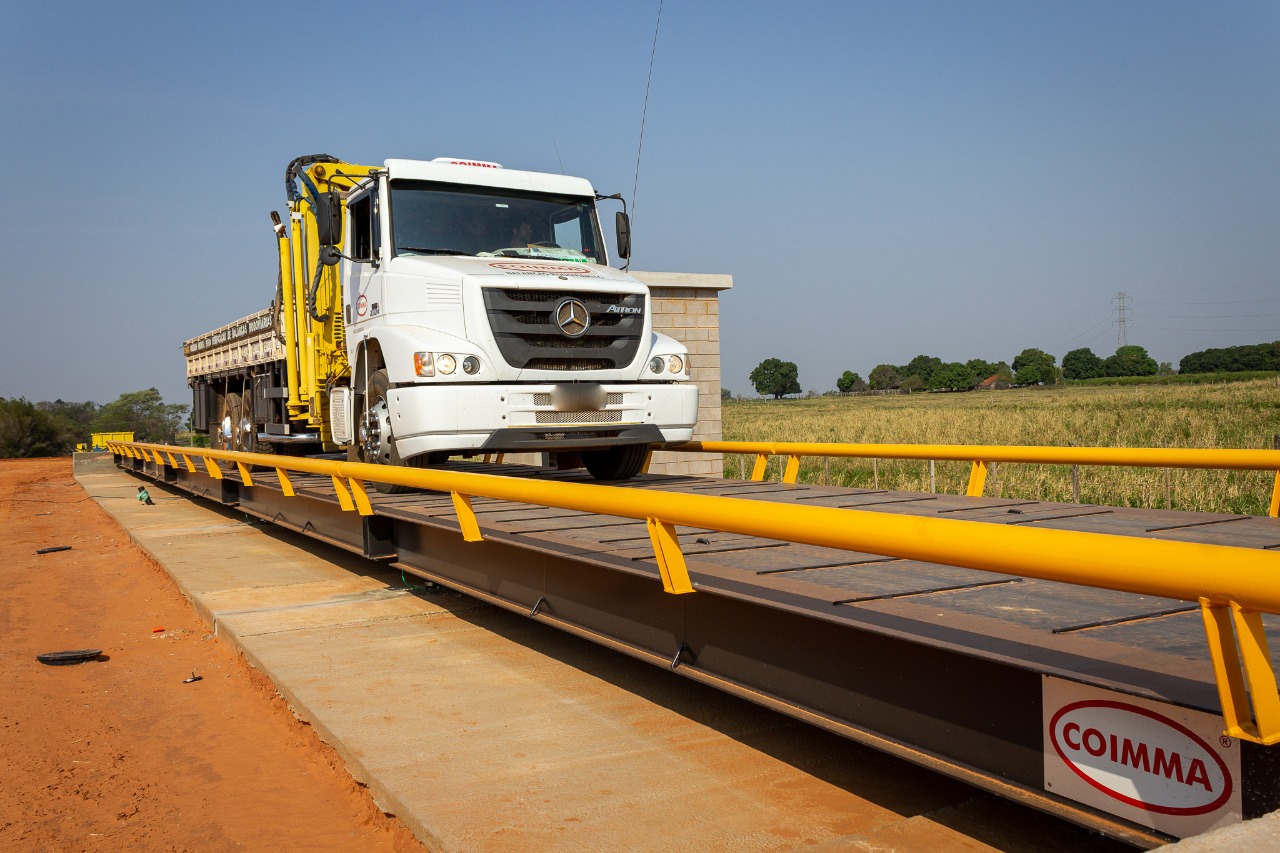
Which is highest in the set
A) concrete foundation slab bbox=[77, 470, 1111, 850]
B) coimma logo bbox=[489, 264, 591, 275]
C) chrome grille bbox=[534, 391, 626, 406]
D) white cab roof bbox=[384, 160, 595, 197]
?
white cab roof bbox=[384, 160, 595, 197]

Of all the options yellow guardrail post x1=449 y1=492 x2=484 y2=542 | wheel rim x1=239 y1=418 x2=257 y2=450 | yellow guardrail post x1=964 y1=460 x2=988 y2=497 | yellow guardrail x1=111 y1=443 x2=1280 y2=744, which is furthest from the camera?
wheel rim x1=239 y1=418 x2=257 y2=450

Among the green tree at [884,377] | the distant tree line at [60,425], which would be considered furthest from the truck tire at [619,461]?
the green tree at [884,377]

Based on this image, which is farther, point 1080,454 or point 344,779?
point 1080,454

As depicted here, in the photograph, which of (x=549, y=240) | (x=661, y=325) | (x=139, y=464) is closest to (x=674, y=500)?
(x=549, y=240)

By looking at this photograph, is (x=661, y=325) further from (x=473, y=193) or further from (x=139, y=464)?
(x=139, y=464)

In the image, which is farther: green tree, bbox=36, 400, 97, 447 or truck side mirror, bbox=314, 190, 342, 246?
green tree, bbox=36, 400, 97, 447

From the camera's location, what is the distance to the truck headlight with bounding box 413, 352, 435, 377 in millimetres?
7375

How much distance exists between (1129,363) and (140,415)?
10931cm

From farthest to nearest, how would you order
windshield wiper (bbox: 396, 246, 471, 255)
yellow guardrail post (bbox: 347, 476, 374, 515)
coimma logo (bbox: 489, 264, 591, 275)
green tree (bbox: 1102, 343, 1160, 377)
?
green tree (bbox: 1102, 343, 1160, 377), windshield wiper (bbox: 396, 246, 471, 255), coimma logo (bbox: 489, 264, 591, 275), yellow guardrail post (bbox: 347, 476, 374, 515)

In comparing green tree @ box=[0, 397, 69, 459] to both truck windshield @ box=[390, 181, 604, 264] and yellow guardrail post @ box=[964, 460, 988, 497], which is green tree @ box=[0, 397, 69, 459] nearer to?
truck windshield @ box=[390, 181, 604, 264]

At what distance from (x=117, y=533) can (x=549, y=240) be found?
7.93 meters

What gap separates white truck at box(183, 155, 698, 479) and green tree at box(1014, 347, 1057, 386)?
12143 cm

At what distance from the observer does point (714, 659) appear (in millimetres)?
3930

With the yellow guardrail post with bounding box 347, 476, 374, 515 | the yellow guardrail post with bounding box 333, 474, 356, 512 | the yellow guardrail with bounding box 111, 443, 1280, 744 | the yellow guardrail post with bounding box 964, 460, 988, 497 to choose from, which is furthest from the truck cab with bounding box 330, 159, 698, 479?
the yellow guardrail with bounding box 111, 443, 1280, 744
